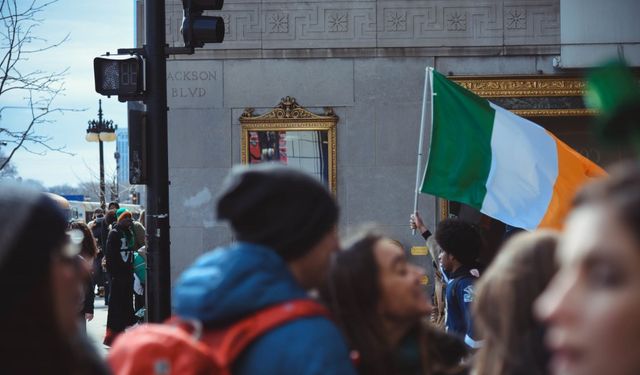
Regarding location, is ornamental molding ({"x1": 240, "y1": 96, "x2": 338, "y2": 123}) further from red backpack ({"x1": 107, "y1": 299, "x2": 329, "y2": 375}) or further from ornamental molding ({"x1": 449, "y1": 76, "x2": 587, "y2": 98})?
red backpack ({"x1": 107, "y1": 299, "x2": 329, "y2": 375})

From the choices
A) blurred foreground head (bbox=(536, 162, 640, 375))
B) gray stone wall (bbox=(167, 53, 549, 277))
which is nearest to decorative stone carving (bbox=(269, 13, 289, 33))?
gray stone wall (bbox=(167, 53, 549, 277))

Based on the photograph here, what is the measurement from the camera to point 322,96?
14000mm

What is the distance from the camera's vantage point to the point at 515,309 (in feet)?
10.6

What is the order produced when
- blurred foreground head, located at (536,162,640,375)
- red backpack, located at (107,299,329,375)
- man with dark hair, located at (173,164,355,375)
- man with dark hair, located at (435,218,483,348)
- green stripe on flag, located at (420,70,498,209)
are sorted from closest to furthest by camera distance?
blurred foreground head, located at (536,162,640,375)
red backpack, located at (107,299,329,375)
man with dark hair, located at (173,164,355,375)
man with dark hair, located at (435,218,483,348)
green stripe on flag, located at (420,70,498,209)

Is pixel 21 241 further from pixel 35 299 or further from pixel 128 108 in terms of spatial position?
pixel 128 108

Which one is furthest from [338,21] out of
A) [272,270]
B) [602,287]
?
[602,287]

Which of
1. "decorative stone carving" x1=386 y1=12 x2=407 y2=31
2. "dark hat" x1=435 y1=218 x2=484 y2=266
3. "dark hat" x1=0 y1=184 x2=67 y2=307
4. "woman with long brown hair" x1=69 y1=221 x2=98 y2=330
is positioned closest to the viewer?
"dark hat" x1=0 y1=184 x2=67 y2=307

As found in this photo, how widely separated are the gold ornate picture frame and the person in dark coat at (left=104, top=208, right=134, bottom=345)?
210cm

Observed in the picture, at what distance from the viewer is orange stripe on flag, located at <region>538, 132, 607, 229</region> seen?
7621 mm

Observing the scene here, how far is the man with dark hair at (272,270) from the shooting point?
267 cm

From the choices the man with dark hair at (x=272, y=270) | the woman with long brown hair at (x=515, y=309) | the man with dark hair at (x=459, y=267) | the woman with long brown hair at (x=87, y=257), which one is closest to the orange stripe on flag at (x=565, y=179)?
the man with dark hair at (x=459, y=267)

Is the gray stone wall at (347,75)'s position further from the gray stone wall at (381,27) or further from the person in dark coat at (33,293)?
the person in dark coat at (33,293)

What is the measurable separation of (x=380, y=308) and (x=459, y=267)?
368cm

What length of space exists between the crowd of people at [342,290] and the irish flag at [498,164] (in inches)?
169
